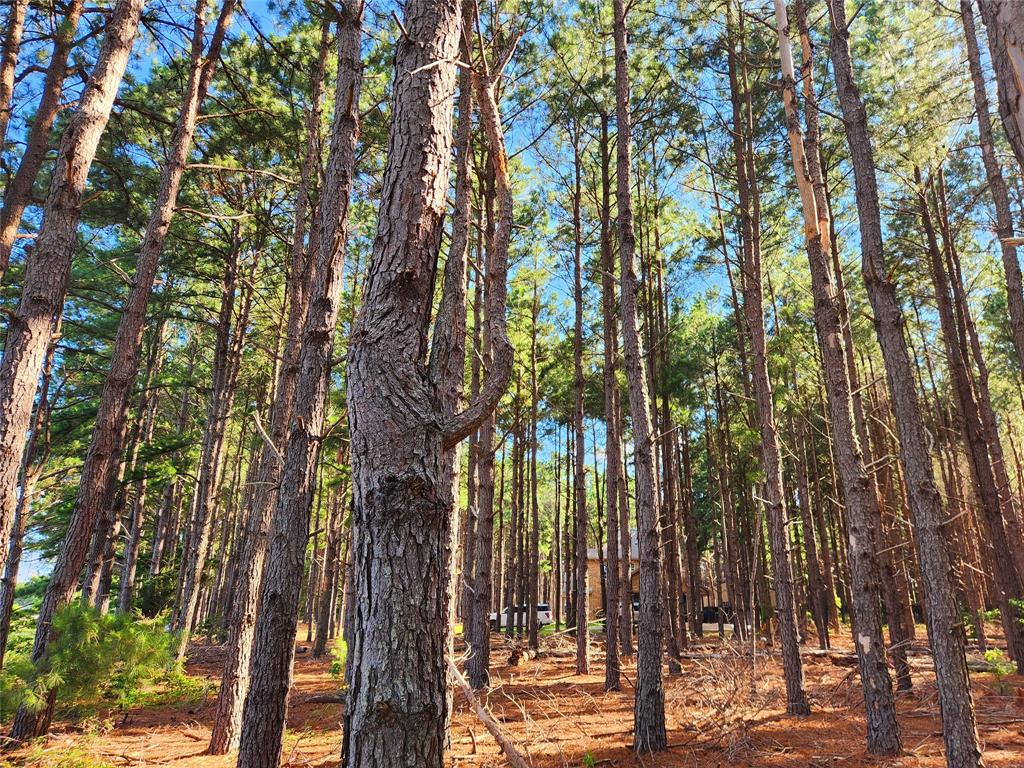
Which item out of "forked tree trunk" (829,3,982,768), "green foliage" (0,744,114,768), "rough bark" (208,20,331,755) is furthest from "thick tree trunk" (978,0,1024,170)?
"green foliage" (0,744,114,768)

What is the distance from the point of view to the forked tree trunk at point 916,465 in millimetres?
4480

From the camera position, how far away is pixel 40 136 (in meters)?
6.82

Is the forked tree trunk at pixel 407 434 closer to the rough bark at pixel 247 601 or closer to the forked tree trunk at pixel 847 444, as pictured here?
the rough bark at pixel 247 601

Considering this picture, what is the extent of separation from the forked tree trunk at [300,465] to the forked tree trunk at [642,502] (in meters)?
3.35

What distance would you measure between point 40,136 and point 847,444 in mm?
10006

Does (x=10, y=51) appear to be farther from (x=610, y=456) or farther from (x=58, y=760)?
(x=610, y=456)

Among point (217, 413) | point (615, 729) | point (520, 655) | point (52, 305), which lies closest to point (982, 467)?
point (615, 729)

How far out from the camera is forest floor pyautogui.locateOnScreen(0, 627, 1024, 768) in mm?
5582

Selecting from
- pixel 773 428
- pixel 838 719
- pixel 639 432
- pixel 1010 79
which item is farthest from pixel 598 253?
pixel 1010 79

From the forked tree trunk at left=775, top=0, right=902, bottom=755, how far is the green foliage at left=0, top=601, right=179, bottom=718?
26.5ft

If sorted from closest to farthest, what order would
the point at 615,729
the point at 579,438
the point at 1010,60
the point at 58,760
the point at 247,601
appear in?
the point at 1010,60 → the point at 58,760 → the point at 247,601 → the point at 615,729 → the point at 579,438

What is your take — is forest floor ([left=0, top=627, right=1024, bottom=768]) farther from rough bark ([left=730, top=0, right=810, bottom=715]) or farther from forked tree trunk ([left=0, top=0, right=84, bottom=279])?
forked tree trunk ([left=0, top=0, right=84, bottom=279])

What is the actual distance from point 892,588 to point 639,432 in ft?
18.7

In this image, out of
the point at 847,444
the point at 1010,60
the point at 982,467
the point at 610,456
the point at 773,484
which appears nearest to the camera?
the point at 1010,60
